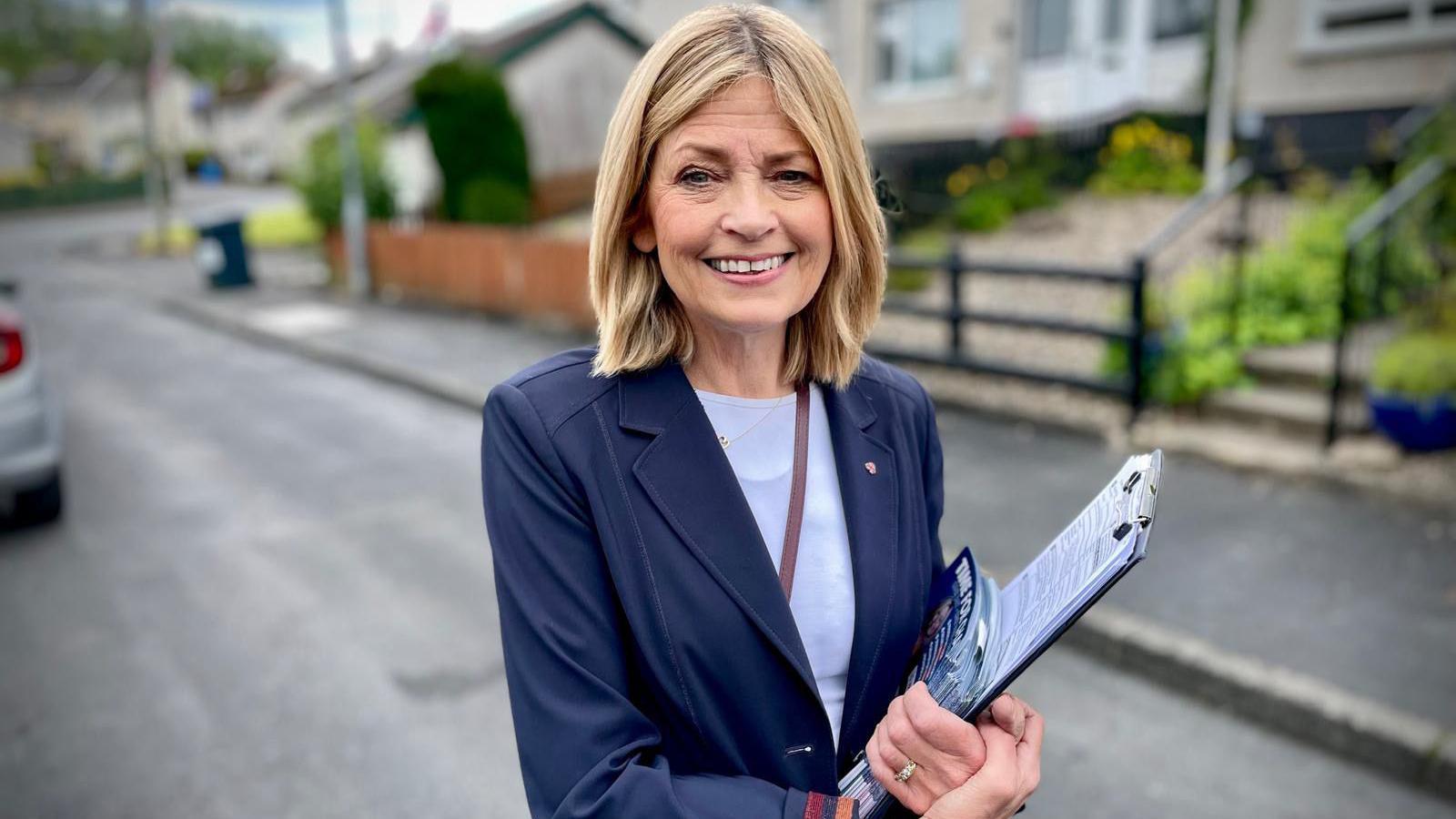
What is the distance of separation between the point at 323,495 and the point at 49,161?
76812 millimetres

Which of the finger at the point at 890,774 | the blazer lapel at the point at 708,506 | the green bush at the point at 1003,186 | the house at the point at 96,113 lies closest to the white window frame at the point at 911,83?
the green bush at the point at 1003,186

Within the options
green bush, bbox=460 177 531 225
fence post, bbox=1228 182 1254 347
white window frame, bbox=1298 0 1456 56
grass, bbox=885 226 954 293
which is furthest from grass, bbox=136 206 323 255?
fence post, bbox=1228 182 1254 347

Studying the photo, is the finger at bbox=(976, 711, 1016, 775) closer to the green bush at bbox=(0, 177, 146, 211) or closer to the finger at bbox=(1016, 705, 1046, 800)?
the finger at bbox=(1016, 705, 1046, 800)

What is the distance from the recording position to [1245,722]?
4277 mm

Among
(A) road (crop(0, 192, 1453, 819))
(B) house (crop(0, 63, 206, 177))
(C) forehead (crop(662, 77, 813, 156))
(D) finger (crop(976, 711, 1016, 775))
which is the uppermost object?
(B) house (crop(0, 63, 206, 177))

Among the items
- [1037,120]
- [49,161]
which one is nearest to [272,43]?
[49,161]

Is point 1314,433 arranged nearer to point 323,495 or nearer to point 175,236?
point 323,495

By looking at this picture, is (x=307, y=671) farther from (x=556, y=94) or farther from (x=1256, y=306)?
(x=556, y=94)

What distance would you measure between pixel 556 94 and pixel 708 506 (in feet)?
89.2

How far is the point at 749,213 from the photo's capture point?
149 centimetres

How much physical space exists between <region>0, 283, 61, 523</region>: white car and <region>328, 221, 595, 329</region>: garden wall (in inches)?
256

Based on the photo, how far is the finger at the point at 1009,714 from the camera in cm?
142

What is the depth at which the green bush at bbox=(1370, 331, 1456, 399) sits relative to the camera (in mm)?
6410

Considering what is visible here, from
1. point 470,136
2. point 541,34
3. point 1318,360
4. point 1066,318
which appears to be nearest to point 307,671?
point 1066,318
